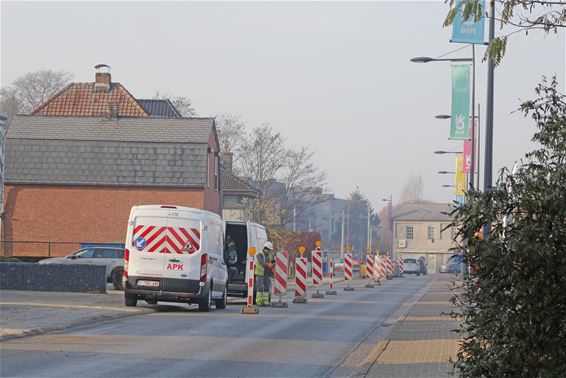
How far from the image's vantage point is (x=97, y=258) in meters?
38.2


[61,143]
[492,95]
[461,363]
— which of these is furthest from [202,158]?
[461,363]

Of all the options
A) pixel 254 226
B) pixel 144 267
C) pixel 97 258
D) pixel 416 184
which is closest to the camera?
pixel 144 267

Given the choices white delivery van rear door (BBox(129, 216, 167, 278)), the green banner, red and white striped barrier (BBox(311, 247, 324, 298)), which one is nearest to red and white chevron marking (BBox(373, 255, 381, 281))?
red and white striped barrier (BBox(311, 247, 324, 298))

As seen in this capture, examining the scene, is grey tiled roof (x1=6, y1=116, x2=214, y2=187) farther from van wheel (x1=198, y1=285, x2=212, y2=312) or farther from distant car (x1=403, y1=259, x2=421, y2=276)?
distant car (x1=403, y1=259, x2=421, y2=276)

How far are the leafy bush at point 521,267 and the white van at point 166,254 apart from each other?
18218 mm

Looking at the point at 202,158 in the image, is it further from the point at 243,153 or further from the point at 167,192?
the point at 243,153

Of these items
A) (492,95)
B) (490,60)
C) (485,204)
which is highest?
(492,95)

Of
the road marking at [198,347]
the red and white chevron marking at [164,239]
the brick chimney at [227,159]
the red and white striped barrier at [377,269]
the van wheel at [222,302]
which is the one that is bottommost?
the road marking at [198,347]

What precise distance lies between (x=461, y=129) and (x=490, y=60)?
24.5 m

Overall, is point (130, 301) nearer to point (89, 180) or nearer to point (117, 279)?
point (117, 279)

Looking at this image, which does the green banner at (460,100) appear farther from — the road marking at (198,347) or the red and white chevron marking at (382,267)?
the red and white chevron marking at (382,267)

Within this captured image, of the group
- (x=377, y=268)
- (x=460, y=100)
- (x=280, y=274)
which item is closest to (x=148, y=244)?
(x=280, y=274)

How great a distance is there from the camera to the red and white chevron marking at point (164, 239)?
2520 centimetres

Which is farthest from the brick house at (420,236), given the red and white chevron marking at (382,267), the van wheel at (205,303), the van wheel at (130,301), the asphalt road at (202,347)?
the asphalt road at (202,347)
